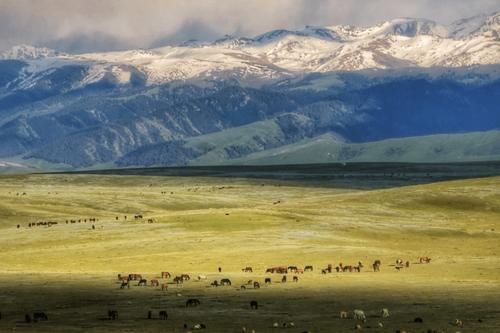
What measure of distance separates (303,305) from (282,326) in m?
10.8

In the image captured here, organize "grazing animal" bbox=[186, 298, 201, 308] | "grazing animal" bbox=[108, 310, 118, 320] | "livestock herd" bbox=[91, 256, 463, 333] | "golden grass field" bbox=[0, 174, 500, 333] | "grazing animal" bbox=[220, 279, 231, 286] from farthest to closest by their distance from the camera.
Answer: "grazing animal" bbox=[220, 279, 231, 286] → "grazing animal" bbox=[186, 298, 201, 308] → "golden grass field" bbox=[0, 174, 500, 333] → "grazing animal" bbox=[108, 310, 118, 320] → "livestock herd" bbox=[91, 256, 463, 333]

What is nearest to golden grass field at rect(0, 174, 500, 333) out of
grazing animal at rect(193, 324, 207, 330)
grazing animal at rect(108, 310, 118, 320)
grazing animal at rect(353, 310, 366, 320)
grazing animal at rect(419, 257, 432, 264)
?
grazing animal at rect(193, 324, 207, 330)

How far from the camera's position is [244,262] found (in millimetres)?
106000

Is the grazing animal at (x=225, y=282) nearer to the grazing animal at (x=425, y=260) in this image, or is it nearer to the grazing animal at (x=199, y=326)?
the grazing animal at (x=199, y=326)

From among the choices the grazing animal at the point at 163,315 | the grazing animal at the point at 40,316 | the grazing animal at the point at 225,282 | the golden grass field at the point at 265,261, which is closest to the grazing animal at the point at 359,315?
the golden grass field at the point at 265,261

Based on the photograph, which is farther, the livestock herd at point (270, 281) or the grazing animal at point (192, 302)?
the grazing animal at point (192, 302)

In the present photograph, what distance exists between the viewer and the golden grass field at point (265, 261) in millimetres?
62406

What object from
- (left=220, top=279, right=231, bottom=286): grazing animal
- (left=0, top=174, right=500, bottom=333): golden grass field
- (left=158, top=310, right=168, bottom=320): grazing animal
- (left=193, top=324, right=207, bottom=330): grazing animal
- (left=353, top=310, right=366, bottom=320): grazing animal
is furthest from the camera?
(left=220, top=279, right=231, bottom=286): grazing animal

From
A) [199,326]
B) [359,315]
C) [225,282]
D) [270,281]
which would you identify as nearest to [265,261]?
[270,281]

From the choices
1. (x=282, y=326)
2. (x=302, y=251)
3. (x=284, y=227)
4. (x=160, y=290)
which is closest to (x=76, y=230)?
(x=284, y=227)

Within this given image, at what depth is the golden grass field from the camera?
62.4m

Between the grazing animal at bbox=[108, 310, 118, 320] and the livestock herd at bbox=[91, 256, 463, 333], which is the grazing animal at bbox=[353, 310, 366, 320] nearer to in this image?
the livestock herd at bbox=[91, 256, 463, 333]

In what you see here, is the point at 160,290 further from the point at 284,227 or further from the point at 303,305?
the point at 284,227

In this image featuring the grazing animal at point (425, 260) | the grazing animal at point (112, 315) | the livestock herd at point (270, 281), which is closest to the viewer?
the livestock herd at point (270, 281)
